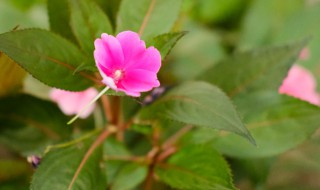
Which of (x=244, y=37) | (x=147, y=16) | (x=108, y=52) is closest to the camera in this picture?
(x=108, y=52)

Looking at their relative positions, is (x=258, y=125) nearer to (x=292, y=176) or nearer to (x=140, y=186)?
(x=140, y=186)

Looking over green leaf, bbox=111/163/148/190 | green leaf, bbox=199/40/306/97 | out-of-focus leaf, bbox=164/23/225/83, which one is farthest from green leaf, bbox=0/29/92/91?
out-of-focus leaf, bbox=164/23/225/83

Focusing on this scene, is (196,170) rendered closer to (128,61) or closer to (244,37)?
(128,61)

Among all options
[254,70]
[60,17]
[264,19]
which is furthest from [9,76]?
[264,19]

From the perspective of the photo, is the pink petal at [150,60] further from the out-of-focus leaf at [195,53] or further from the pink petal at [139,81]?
the out-of-focus leaf at [195,53]

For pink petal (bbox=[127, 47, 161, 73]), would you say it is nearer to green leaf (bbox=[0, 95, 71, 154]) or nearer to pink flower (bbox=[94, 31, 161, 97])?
pink flower (bbox=[94, 31, 161, 97])

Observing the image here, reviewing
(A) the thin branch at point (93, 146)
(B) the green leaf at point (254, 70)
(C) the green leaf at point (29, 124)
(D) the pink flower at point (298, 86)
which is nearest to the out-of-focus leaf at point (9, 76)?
(C) the green leaf at point (29, 124)
